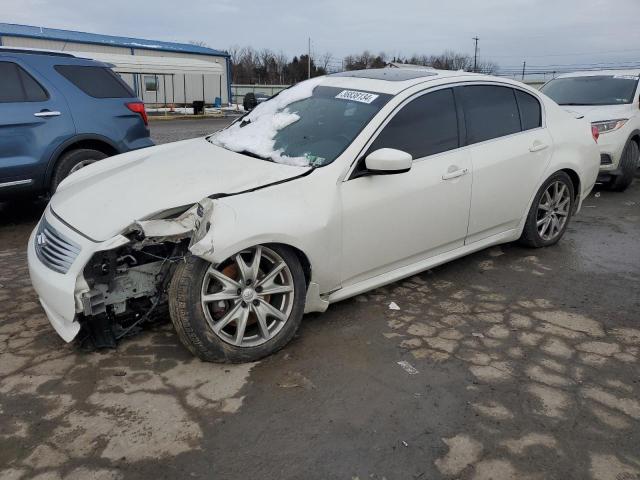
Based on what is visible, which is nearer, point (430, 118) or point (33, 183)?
point (430, 118)

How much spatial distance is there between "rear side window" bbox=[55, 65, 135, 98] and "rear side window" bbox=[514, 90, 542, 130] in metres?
4.54

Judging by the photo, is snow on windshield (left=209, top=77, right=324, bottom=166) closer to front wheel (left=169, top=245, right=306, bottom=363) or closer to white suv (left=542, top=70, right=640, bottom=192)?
front wheel (left=169, top=245, right=306, bottom=363)

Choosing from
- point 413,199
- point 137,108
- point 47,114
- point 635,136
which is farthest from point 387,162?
point 635,136

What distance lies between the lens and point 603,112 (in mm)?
7969

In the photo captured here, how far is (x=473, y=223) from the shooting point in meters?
4.26

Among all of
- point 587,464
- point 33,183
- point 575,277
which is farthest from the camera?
point 33,183

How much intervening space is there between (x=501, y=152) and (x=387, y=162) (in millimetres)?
1430

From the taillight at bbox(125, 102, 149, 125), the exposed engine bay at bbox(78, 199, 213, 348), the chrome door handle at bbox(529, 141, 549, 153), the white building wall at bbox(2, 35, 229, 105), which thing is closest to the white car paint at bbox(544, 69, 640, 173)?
the chrome door handle at bbox(529, 141, 549, 153)

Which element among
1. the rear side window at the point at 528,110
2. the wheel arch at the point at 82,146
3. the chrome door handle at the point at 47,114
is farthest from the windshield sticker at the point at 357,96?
the chrome door handle at the point at 47,114

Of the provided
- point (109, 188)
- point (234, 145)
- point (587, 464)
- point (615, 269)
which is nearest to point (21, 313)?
point (109, 188)

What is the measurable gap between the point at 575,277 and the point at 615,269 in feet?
1.65

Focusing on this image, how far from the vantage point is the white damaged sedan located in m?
2.99

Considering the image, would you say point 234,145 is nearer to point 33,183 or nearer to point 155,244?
point 155,244

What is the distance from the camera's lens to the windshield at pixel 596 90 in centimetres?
841
